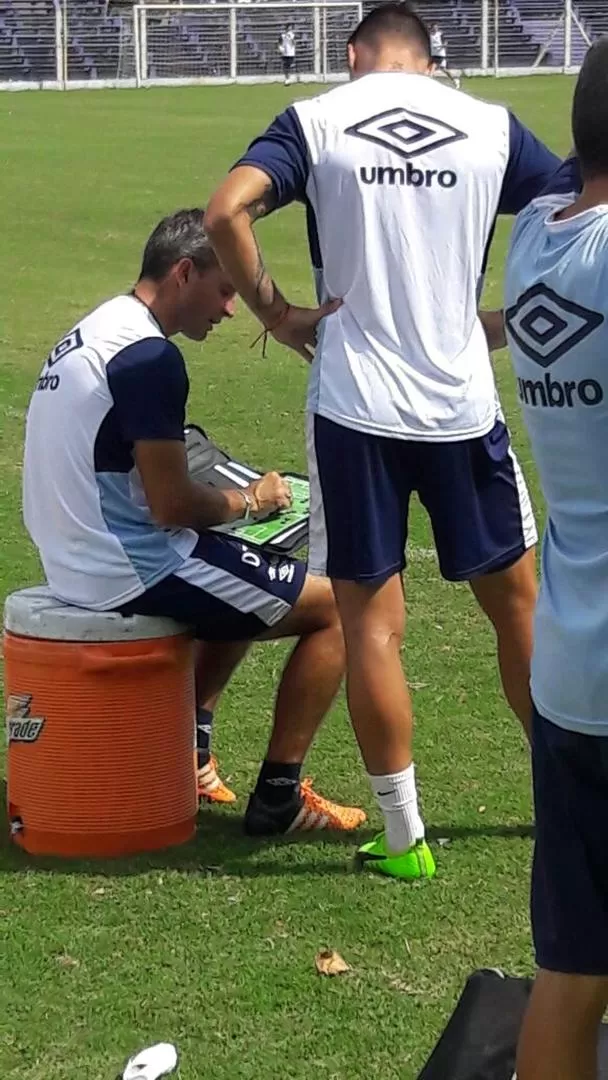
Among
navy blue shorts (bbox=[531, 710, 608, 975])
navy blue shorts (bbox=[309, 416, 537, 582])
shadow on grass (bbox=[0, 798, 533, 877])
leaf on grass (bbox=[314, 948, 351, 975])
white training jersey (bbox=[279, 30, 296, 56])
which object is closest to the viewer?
navy blue shorts (bbox=[531, 710, 608, 975])

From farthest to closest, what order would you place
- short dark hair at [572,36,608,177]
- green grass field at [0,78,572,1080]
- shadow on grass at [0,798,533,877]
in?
1. shadow on grass at [0,798,533,877]
2. green grass field at [0,78,572,1080]
3. short dark hair at [572,36,608,177]

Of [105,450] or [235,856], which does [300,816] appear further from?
[105,450]

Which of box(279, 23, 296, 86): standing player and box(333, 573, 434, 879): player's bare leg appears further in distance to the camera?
box(279, 23, 296, 86): standing player

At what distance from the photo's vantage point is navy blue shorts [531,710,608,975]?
2.55 m

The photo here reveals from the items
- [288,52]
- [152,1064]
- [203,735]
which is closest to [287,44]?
[288,52]

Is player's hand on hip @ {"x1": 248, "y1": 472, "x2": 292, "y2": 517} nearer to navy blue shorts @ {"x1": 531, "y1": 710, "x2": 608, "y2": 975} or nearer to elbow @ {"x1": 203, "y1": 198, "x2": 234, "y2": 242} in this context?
elbow @ {"x1": 203, "y1": 198, "x2": 234, "y2": 242}

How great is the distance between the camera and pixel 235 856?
4.37m

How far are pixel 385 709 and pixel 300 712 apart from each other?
44 centimetres

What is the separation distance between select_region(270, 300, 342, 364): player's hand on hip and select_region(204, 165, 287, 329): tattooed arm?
54 mm

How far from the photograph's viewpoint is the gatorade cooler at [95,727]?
4.19m

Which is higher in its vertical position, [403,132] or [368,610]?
[403,132]

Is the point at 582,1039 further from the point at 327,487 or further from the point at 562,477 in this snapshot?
the point at 327,487

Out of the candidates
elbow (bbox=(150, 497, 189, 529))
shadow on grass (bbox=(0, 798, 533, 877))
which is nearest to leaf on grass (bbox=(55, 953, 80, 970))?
shadow on grass (bbox=(0, 798, 533, 877))

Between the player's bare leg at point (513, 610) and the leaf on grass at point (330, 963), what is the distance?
0.72 metres
